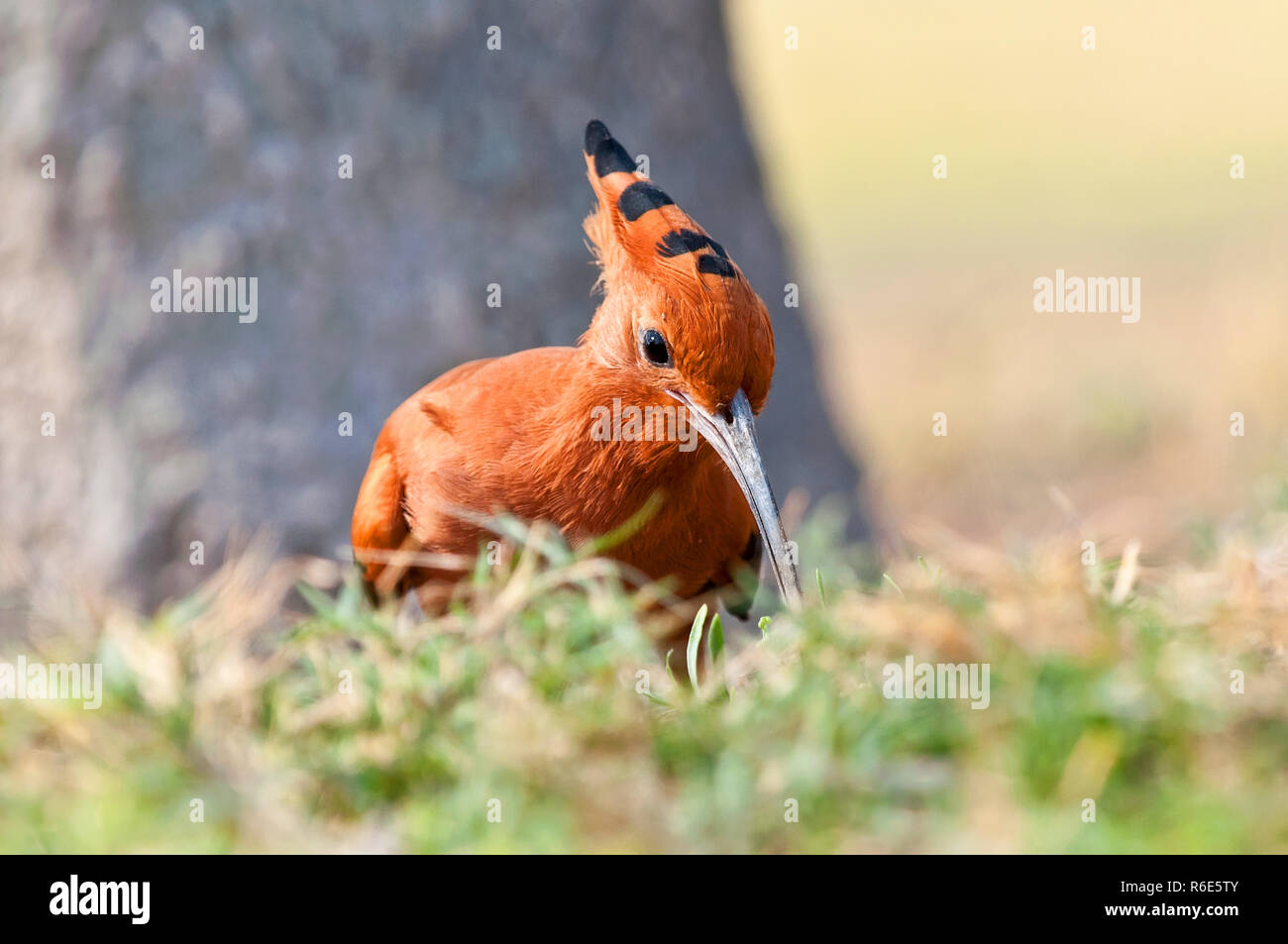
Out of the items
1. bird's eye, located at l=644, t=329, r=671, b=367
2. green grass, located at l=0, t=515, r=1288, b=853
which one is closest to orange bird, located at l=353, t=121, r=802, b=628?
bird's eye, located at l=644, t=329, r=671, b=367

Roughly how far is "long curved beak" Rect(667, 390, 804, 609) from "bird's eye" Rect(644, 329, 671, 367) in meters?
0.09

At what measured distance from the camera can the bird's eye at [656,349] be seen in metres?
3.45

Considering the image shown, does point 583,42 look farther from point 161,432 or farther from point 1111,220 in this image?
point 1111,220

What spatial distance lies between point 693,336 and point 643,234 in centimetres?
36

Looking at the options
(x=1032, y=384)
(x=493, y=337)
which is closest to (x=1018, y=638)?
(x=493, y=337)

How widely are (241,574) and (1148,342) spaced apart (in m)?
8.22

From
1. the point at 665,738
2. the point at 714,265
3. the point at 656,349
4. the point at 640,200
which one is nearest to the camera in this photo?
the point at 665,738

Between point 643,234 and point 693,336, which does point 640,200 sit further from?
point 693,336

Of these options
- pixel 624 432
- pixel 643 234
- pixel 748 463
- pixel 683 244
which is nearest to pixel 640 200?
pixel 643 234

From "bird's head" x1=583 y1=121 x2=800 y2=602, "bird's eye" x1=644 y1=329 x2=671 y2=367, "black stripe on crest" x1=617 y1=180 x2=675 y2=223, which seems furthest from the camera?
"black stripe on crest" x1=617 y1=180 x2=675 y2=223

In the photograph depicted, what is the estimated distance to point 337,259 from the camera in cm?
535

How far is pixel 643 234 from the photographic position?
3.54 metres

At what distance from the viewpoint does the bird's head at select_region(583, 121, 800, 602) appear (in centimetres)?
332

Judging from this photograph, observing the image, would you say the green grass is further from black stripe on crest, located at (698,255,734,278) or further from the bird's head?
black stripe on crest, located at (698,255,734,278)
